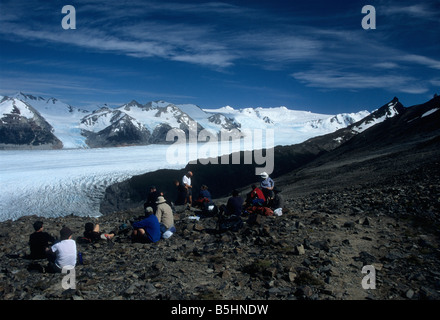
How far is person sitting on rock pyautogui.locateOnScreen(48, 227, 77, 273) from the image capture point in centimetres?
915

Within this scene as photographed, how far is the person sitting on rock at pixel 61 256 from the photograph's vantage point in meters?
9.15

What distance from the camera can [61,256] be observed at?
30.0 feet

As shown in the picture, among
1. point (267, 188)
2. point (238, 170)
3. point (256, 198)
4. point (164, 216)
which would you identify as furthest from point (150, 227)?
point (238, 170)

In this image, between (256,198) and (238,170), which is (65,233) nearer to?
(256,198)

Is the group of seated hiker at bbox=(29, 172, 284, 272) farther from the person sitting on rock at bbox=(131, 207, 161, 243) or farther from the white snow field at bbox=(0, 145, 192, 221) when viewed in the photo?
the white snow field at bbox=(0, 145, 192, 221)

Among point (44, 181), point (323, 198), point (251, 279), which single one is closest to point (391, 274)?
point (251, 279)

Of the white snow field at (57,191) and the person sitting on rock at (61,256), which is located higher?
the person sitting on rock at (61,256)

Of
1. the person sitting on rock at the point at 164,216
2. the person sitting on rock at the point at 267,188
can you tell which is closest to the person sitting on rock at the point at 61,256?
the person sitting on rock at the point at 164,216

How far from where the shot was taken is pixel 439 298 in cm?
697

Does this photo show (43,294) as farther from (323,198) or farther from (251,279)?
(323,198)

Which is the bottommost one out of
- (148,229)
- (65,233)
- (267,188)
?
(148,229)

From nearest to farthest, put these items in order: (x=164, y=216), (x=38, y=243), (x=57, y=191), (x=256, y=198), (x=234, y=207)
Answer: (x=38, y=243) → (x=164, y=216) → (x=234, y=207) → (x=256, y=198) → (x=57, y=191)

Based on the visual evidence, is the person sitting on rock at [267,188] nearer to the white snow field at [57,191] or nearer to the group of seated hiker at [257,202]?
the group of seated hiker at [257,202]

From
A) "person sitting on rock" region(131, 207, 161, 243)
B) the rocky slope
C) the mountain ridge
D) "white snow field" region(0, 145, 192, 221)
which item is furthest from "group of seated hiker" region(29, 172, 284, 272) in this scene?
"white snow field" region(0, 145, 192, 221)
